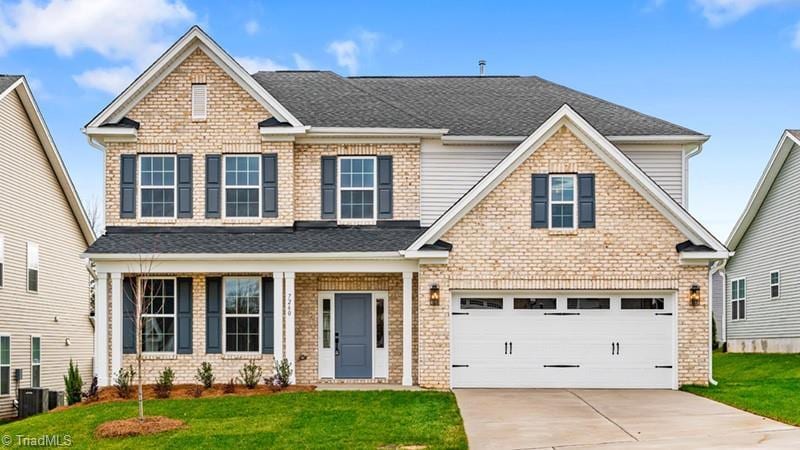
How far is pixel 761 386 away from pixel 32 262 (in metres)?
19.8

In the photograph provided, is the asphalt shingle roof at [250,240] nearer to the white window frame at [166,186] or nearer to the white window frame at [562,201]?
the white window frame at [166,186]

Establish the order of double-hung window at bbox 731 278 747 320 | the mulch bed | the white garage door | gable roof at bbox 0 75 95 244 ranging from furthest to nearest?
double-hung window at bbox 731 278 747 320, gable roof at bbox 0 75 95 244, the white garage door, the mulch bed

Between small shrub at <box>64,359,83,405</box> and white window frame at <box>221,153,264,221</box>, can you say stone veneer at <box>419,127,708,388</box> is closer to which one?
white window frame at <box>221,153,264,221</box>

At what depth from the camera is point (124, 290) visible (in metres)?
22.8

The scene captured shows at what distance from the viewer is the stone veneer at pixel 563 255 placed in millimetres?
21188

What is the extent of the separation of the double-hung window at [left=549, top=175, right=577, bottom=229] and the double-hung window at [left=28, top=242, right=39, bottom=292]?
15.3 meters

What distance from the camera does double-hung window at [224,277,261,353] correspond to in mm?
22547

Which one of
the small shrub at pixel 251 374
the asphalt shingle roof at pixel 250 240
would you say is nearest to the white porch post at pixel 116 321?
the asphalt shingle roof at pixel 250 240

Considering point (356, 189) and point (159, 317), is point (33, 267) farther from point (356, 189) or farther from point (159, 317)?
point (356, 189)

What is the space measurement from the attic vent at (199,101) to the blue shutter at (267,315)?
166 inches

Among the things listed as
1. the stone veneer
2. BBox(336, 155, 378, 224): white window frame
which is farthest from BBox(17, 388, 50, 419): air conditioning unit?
the stone veneer

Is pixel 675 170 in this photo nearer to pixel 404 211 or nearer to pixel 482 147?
pixel 482 147

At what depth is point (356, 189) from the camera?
23406 mm

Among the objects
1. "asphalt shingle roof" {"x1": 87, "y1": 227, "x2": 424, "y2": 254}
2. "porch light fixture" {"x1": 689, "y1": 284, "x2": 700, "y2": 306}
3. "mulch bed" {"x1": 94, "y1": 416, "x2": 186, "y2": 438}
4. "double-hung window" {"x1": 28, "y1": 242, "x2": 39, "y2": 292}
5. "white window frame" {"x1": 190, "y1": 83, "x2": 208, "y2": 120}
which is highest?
"white window frame" {"x1": 190, "y1": 83, "x2": 208, "y2": 120}
